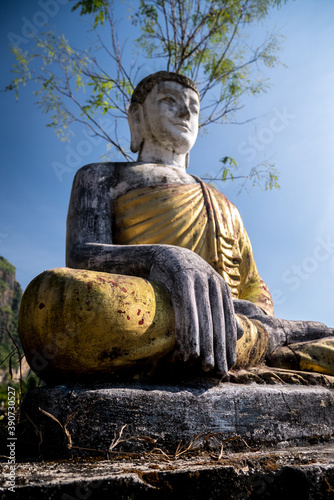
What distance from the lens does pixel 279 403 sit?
190 centimetres

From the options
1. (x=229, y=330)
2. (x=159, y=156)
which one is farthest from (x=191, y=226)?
(x=229, y=330)

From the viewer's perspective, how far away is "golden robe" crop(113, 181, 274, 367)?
2.87 m

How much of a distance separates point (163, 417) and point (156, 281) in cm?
67

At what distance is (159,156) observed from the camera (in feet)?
11.3

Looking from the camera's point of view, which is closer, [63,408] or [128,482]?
[128,482]

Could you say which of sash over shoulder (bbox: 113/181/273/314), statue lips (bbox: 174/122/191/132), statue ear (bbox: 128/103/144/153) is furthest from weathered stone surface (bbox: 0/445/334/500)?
statue ear (bbox: 128/103/144/153)

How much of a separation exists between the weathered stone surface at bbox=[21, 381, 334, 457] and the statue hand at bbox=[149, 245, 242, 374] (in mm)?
142

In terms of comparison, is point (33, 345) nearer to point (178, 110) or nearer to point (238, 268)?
point (238, 268)

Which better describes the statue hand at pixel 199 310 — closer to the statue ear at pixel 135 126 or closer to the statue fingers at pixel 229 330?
the statue fingers at pixel 229 330

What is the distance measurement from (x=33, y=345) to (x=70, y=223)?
1.27m

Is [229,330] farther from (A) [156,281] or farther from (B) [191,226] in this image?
(B) [191,226]

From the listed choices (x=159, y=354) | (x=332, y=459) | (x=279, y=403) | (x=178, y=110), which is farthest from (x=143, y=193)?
(x=332, y=459)

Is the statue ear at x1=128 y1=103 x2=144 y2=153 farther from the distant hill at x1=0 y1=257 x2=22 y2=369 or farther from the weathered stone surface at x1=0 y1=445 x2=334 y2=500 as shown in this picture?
the distant hill at x1=0 y1=257 x2=22 y2=369

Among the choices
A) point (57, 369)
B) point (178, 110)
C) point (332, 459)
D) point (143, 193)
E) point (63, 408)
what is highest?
point (178, 110)
